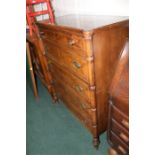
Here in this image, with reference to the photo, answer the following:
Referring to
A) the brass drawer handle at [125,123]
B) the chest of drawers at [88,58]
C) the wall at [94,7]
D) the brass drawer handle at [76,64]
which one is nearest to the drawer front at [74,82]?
the chest of drawers at [88,58]

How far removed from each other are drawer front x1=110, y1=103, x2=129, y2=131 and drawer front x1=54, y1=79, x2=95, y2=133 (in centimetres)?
36

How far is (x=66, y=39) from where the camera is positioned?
57.6 inches

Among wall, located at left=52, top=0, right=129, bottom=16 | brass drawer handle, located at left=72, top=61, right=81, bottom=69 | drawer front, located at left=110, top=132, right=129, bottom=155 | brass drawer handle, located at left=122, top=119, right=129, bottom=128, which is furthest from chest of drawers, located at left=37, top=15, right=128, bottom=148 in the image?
brass drawer handle, located at left=122, top=119, right=129, bottom=128

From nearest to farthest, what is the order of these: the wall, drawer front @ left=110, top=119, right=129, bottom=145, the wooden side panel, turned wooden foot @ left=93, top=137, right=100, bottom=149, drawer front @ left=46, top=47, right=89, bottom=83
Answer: drawer front @ left=110, top=119, right=129, bottom=145
the wooden side panel
drawer front @ left=46, top=47, right=89, bottom=83
the wall
turned wooden foot @ left=93, top=137, right=100, bottom=149

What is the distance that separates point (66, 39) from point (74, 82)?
0.40 m

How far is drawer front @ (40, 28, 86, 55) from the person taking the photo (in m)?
1.28

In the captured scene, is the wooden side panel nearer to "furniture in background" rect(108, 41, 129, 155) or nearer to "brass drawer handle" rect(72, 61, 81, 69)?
"brass drawer handle" rect(72, 61, 81, 69)

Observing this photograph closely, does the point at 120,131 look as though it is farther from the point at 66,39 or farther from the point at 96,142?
the point at 66,39

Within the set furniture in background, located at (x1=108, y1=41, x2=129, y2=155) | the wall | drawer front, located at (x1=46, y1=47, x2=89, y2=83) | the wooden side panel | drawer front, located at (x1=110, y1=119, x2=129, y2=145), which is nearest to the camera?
furniture in background, located at (x1=108, y1=41, x2=129, y2=155)

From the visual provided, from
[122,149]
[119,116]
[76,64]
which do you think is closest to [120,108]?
[119,116]
